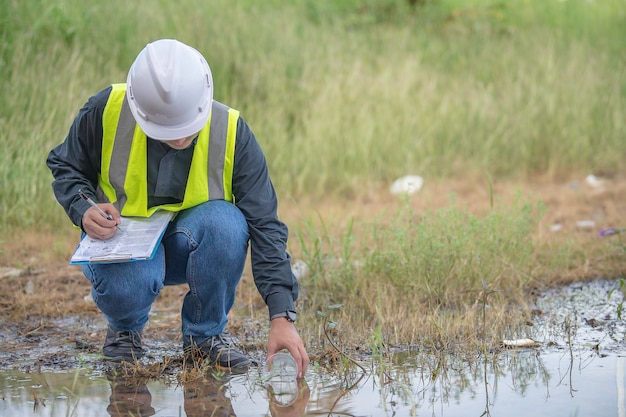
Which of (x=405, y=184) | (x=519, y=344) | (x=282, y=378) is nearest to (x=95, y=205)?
(x=282, y=378)

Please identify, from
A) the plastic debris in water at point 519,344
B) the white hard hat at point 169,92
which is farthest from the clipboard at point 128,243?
the plastic debris in water at point 519,344

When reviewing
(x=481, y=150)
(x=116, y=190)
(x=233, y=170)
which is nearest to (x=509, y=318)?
(x=233, y=170)

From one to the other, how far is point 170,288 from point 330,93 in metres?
3.22

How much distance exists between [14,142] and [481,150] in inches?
152

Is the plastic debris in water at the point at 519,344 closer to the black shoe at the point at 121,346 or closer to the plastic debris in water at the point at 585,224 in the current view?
the black shoe at the point at 121,346

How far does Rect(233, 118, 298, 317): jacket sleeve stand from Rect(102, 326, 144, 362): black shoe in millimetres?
672

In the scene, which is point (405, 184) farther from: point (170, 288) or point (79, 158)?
point (79, 158)

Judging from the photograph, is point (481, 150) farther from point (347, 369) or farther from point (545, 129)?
point (347, 369)

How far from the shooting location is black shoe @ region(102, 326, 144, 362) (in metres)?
3.46

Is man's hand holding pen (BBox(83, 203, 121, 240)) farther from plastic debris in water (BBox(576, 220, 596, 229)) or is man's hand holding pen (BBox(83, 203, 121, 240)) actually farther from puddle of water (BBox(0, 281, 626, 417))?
plastic debris in water (BBox(576, 220, 596, 229))

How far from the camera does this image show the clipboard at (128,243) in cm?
304

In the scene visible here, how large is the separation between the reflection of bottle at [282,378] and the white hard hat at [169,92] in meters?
0.88

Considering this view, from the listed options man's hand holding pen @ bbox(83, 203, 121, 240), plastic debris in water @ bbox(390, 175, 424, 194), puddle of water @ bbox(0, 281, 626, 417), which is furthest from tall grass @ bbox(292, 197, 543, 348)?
plastic debris in water @ bbox(390, 175, 424, 194)

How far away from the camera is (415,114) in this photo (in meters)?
7.67
